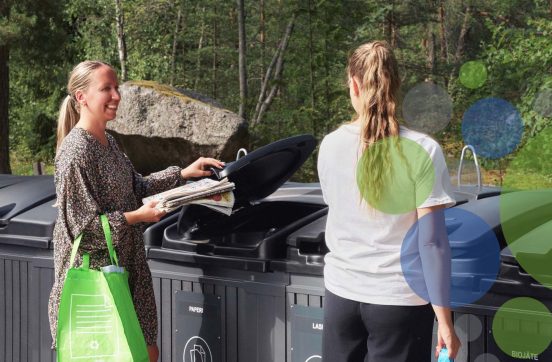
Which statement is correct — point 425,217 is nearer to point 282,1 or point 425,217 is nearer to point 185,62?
point 282,1

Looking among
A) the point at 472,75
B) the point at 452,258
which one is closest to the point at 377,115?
the point at 452,258

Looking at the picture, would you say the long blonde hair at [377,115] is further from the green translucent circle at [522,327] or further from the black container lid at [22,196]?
the black container lid at [22,196]

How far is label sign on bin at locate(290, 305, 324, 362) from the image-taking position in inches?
123

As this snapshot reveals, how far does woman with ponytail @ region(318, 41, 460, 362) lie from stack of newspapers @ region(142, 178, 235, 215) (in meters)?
0.76

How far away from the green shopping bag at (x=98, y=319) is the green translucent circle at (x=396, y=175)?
101 centimetres

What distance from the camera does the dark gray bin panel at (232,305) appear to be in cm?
326

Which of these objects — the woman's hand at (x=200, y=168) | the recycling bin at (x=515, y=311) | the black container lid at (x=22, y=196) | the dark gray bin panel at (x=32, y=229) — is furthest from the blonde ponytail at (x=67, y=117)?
the recycling bin at (x=515, y=311)

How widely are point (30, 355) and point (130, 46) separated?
56.5 feet

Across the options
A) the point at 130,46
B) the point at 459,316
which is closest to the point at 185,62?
the point at 130,46
